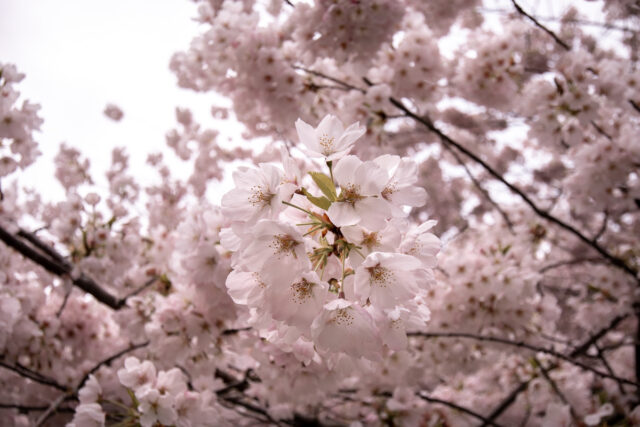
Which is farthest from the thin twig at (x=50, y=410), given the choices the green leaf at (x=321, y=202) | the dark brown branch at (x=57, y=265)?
the green leaf at (x=321, y=202)

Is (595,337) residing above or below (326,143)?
above

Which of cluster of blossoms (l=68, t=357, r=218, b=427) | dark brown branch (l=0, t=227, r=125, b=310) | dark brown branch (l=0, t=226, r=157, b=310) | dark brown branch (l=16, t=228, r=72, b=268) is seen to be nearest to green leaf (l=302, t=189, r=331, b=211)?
cluster of blossoms (l=68, t=357, r=218, b=427)

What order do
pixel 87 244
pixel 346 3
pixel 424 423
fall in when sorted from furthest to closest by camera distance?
pixel 424 423
pixel 87 244
pixel 346 3

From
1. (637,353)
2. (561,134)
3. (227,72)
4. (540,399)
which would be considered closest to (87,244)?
(227,72)

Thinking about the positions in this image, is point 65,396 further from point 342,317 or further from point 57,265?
point 342,317

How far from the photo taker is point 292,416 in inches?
128

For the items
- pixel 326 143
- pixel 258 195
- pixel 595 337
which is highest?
pixel 595 337

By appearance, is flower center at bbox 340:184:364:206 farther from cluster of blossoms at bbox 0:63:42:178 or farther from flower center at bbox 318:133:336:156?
cluster of blossoms at bbox 0:63:42:178

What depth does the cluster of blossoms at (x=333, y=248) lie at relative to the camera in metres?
1.03

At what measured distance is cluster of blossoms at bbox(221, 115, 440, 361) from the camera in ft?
3.38

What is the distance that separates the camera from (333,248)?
3.65 ft

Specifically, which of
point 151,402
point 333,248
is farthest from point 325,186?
point 151,402

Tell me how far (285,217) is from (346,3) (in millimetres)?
2002

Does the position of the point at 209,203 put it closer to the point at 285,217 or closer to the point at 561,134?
the point at 285,217
